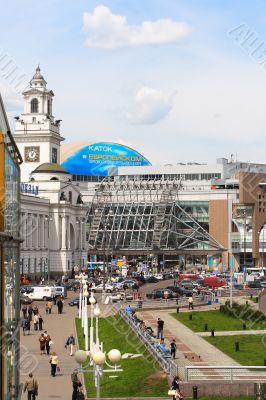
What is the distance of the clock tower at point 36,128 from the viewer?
139500 millimetres

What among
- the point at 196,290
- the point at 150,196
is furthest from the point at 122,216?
the point at 196,290

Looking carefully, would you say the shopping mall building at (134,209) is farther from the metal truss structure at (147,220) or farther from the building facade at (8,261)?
the building facade at (8,261)

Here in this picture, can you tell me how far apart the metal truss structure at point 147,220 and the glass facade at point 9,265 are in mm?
131344

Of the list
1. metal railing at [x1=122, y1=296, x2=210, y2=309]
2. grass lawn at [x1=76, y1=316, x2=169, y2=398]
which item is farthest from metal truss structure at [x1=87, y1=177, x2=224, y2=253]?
grass lawn at [x1=76, y1=316, x2=169, y2=398]

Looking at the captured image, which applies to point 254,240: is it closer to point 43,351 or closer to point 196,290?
point 196,290

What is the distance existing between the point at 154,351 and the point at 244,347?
6.88m

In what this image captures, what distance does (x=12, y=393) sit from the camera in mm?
19938

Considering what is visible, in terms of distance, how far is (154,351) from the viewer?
3794 cm

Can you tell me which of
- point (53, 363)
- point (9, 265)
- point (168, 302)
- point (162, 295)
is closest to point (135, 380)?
point (53, 363)

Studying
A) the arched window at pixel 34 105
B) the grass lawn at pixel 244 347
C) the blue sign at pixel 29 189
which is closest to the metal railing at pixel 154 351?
the grass lawn at pixel 244 347

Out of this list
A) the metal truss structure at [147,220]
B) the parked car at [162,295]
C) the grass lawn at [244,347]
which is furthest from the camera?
the metal truss structure at [147,220]

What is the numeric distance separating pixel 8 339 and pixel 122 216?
141 m

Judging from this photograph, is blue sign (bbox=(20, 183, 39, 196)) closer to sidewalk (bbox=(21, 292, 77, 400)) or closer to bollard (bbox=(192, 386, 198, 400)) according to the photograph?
sidewalk (bbox=(21, 292, 77, 400))

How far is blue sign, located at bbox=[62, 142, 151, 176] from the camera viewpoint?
18525cm
